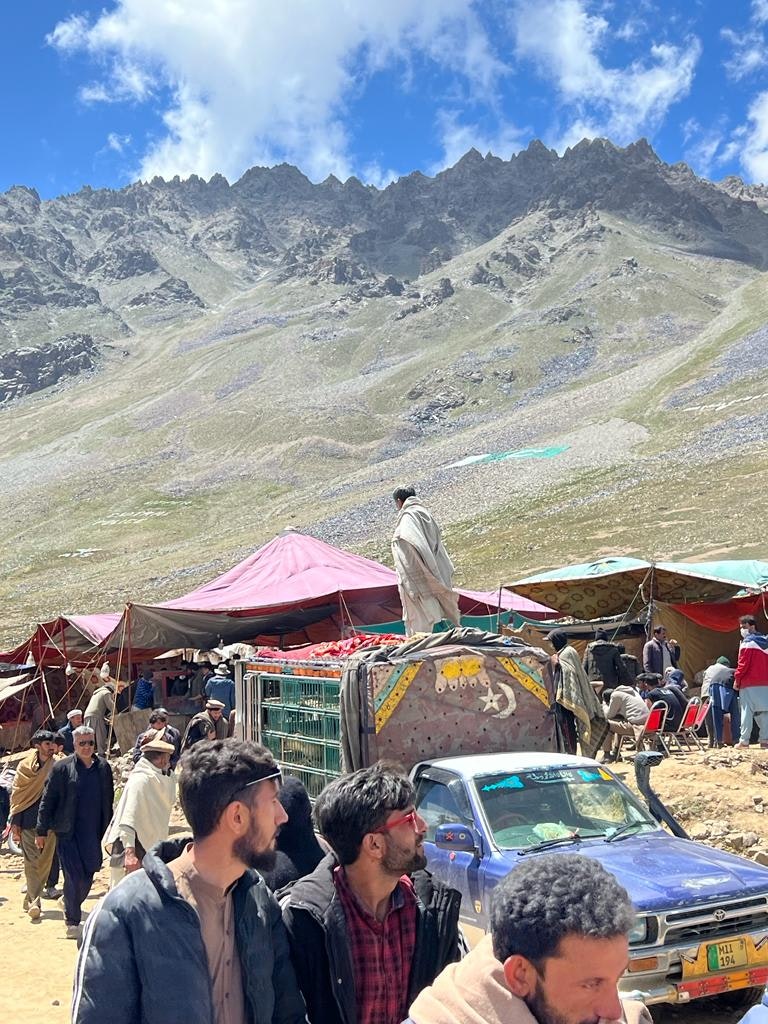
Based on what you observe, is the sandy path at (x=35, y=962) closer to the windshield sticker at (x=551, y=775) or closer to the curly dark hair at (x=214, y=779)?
the windshield sticker at (x=551, y=775)

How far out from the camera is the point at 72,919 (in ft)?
28.7

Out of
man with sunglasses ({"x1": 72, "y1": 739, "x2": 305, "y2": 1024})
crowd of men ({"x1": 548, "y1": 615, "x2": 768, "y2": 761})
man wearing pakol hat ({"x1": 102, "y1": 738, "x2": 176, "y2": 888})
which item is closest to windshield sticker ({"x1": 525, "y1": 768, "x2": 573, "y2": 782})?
man wearing pakol hat ({"x1": 102, "y1": 738, "x2": 176, "y2": 888})

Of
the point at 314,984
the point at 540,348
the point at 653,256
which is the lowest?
the point at 314,984

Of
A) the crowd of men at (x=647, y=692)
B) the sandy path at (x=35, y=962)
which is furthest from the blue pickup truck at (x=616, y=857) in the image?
the crowd of men at (x=647, y=692)

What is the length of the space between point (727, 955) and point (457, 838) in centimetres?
162

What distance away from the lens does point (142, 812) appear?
7.12 m

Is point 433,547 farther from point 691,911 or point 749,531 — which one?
point 749,531

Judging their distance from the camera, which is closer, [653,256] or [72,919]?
[72,919]

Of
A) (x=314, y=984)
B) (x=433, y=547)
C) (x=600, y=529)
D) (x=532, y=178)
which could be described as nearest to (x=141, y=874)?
(x=314, y=984)

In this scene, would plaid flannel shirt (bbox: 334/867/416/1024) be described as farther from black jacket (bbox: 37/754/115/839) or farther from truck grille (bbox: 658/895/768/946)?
black jacket (bbox: 37/754/115/839)

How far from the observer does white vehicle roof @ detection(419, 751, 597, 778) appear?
6988 millimetres

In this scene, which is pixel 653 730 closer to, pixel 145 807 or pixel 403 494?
pixel 403 494

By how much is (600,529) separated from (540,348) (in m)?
65.2

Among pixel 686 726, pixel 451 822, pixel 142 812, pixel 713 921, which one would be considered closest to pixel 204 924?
pixel 713 921
